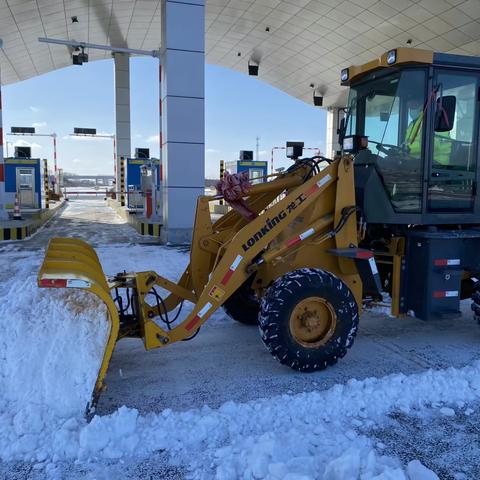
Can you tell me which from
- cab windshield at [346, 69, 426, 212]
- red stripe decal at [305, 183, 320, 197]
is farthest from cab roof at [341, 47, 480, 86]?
red stripe decal at [305, 183, 320, 197]

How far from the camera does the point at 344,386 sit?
156 inches

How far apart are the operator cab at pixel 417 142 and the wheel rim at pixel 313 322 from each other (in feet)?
3.86

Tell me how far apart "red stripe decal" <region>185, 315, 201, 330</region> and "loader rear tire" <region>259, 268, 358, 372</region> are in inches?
21.6

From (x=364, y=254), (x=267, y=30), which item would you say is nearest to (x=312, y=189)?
(x=364, y=254)

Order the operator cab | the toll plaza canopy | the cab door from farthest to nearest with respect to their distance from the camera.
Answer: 1. the toll plaza canopy
2. the cab door
3. the operator cab

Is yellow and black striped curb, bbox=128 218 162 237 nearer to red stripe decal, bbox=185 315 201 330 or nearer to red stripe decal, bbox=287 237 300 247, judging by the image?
red stripe decal, bbox=287 237 300 247

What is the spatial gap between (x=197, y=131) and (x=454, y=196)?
27.2ft

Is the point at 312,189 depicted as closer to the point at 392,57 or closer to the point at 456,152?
the point at 392,57

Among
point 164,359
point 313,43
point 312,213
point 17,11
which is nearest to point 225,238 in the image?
point 312,213

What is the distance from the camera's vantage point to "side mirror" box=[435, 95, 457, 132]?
175 inches

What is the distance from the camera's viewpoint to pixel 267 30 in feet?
66.6

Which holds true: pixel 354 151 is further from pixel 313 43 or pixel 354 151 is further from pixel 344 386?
pixel 313 43

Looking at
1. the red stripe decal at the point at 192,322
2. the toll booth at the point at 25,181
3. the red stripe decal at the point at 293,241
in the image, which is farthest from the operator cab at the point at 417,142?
the toll booth at the point at 25,181

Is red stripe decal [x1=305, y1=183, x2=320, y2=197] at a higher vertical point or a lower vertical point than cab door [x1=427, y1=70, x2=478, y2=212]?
Result: lower
